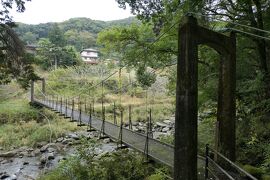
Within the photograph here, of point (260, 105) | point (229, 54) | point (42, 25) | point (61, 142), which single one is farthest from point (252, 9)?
point (42, 25)

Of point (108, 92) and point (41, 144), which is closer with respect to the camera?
point (41, 144)

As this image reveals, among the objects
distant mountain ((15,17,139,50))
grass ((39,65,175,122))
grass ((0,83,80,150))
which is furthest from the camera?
distant mountain ((15,17,139,50))

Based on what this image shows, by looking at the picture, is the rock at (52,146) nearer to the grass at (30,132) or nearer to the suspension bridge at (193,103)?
the grass at (30,132)

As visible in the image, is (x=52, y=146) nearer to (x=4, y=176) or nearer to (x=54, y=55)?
(x=4, y=176)

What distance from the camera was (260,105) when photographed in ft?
15.6

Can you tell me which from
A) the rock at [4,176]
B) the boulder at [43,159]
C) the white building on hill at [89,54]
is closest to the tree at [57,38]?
the white building on hill at [89,54]

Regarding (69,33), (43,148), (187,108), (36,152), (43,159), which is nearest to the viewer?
(187,108)

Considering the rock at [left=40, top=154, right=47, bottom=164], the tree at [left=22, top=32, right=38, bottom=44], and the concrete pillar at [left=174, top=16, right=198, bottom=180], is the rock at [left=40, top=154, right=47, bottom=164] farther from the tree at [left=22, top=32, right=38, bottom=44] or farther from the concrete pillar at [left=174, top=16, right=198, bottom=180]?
the tree at [left=22, top=32, right=38, bottom=44]

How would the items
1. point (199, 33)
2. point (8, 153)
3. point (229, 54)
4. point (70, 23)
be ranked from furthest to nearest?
point (70, 23)
point (8, 153)
point (229, 54)
point (199, 33)

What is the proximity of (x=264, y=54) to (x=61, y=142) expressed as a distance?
7.11 m

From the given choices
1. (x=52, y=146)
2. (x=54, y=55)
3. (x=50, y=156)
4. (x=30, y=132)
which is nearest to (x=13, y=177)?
(x=50, y=156)

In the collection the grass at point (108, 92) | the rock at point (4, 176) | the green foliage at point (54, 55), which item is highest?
the green foliage at point (54, 55)

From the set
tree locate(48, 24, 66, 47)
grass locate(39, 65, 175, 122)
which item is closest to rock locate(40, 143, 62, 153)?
grass locate(39, 65, 175, 122)

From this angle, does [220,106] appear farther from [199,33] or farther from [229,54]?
[199,33]
